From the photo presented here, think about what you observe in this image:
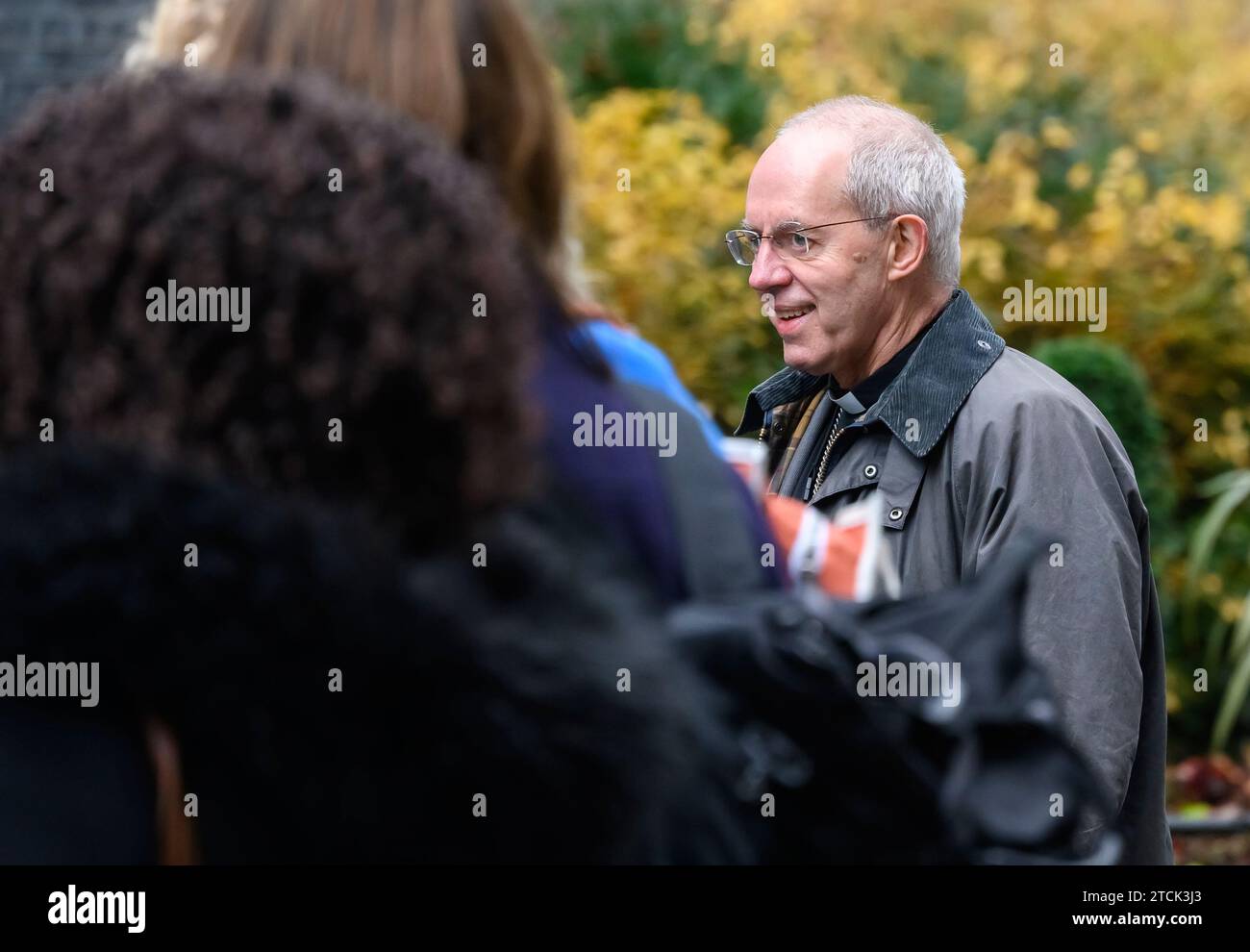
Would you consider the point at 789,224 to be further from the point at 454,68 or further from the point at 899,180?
the point at 454,68

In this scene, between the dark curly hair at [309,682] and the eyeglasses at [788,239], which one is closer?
the dark curly hair at [309,682]

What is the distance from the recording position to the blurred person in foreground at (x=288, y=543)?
3.87 feet

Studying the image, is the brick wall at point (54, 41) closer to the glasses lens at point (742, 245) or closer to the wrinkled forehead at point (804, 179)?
the glasses lens at point (742, 245)

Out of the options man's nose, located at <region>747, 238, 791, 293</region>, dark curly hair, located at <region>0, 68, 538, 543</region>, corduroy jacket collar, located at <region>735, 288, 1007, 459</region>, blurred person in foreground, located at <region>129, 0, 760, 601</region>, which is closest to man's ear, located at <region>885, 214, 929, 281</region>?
corduroy jacket collar, located at <region>735, 288, 1007, 459</region>

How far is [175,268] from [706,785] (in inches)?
25.9

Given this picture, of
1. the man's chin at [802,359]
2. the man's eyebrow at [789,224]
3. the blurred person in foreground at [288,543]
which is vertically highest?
the man's eyebrow at [789,224]

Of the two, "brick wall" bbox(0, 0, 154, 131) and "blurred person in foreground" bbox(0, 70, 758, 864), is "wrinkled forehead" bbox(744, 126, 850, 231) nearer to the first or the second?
"blurred person in foreground" bbox(0, 70, 758, 864)

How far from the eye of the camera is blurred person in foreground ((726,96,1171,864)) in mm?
2717

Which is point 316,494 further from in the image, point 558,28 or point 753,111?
point 558,28

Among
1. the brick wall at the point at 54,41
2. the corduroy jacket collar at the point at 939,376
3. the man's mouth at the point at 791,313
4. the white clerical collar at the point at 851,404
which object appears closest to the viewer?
the corduroy jacket collar at the point at 939,376

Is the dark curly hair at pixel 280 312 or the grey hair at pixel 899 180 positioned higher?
the grey hair at pixel 899 180

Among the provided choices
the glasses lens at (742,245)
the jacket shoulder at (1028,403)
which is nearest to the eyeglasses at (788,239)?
the glasses lens at (742,245)

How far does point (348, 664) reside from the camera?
3.89 feet

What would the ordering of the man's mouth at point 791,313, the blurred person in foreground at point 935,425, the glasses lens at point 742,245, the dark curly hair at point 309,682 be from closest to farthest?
the dark curly hair at point 309,682, the blurred person in foreground at point 935,425, the man's mouth at point 791,313, the glasses lens at point 742,245
